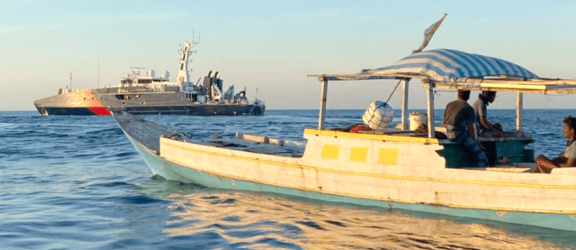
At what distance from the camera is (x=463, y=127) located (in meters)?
9.88

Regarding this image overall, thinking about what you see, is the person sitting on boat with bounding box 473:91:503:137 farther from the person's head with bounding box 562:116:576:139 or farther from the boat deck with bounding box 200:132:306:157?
the boat deck with bounding box 200:132:306:157

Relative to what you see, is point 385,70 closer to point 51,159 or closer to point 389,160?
point 389,160

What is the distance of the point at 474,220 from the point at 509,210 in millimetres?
575

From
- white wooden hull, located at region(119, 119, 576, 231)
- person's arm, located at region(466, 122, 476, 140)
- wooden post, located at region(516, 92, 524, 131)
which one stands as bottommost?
white wooden hull, located at region(119, 119, 576, 231)

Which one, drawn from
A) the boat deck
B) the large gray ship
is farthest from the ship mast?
the boat deck

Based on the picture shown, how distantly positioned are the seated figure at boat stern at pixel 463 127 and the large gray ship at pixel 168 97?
65191 mm

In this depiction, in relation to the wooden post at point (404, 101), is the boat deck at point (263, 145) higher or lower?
lower

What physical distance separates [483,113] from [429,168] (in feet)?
6.30

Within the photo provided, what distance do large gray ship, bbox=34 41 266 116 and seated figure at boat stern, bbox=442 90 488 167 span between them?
6519 centimetres

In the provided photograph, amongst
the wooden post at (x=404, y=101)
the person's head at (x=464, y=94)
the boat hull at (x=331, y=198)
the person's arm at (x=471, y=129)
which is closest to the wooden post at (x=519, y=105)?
the person's head at (x=464, y=94)

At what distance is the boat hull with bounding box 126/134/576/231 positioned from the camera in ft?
28.1

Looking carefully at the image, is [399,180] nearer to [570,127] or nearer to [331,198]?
[331,198]

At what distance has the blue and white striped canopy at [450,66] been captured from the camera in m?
9.48

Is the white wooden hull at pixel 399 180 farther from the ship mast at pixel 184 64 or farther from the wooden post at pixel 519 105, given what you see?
the ship mast at pixel 184 64
